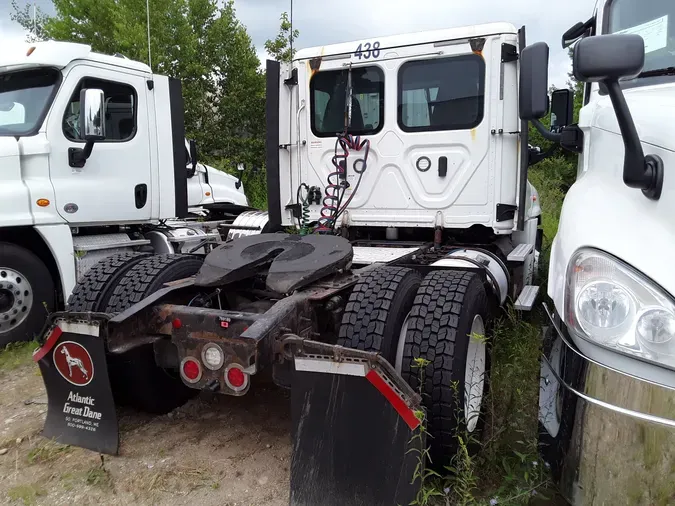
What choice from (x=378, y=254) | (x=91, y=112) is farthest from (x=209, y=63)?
(x=378, y=254)

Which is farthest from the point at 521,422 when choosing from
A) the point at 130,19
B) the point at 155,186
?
the point at 130,19

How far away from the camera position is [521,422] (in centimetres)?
314

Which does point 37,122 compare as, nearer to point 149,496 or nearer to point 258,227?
point 258,227

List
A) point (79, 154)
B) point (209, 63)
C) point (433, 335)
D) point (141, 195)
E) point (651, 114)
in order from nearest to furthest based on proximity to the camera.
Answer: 1. point (651, 114)
2. point (433, 335)
3. point (79, 154)
4. point (141, 195)
5. point (209, 63)

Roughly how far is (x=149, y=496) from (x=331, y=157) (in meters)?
3.16

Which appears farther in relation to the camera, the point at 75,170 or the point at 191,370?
the point at 75,170

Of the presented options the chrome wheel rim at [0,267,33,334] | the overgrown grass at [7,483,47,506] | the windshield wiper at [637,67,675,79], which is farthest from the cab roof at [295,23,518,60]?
the overgrown grass at [7,483,47,506]

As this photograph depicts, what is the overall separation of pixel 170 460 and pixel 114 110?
4197mm

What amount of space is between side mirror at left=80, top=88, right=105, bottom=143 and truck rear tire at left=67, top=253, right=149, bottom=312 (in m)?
1.98

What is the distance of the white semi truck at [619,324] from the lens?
1739 millimetres

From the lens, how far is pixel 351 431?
2.48 meters

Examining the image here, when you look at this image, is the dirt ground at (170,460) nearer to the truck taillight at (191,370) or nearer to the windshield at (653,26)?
the truck taillight at (191,370)

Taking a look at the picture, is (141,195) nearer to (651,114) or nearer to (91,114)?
(91,114)

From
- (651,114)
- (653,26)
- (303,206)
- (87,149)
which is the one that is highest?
(653,26)
